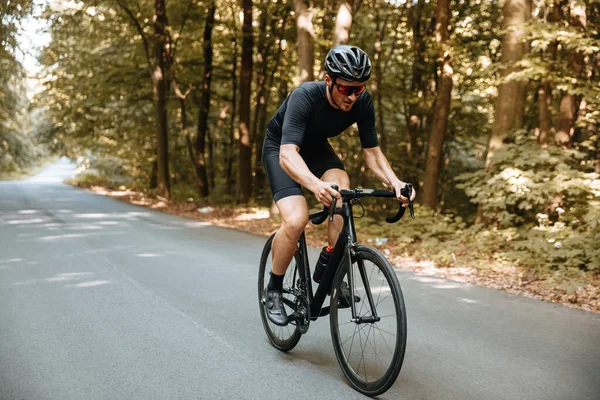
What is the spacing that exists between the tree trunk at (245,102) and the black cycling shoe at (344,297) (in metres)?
14.7

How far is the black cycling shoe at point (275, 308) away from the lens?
3.94 meters

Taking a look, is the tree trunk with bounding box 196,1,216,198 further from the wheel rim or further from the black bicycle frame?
the wheel rim

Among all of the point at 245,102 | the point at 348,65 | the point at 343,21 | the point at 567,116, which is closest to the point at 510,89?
the point at 567,116

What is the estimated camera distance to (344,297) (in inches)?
138

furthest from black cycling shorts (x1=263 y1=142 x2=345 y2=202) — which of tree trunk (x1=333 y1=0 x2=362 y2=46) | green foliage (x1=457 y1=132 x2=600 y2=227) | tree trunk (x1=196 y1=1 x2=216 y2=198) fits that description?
tree trunk (x1=196 y1=1 x2=216 y2=198)

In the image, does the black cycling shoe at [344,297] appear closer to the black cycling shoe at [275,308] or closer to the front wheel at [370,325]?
the front wheel at [370,325]

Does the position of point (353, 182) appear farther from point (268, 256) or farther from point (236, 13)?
point (268, 256)

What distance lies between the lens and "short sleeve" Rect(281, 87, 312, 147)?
351cm

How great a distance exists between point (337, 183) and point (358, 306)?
88 centimetres

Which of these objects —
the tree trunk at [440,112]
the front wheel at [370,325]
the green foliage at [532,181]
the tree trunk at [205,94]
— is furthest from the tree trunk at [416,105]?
the front wheel at [370,325]

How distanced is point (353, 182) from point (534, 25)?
1030 cm

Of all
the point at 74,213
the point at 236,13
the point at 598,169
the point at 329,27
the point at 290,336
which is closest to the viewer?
the point at 290,336

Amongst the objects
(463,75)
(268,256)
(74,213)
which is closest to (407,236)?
(268,256)

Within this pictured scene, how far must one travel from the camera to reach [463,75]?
627 inches
